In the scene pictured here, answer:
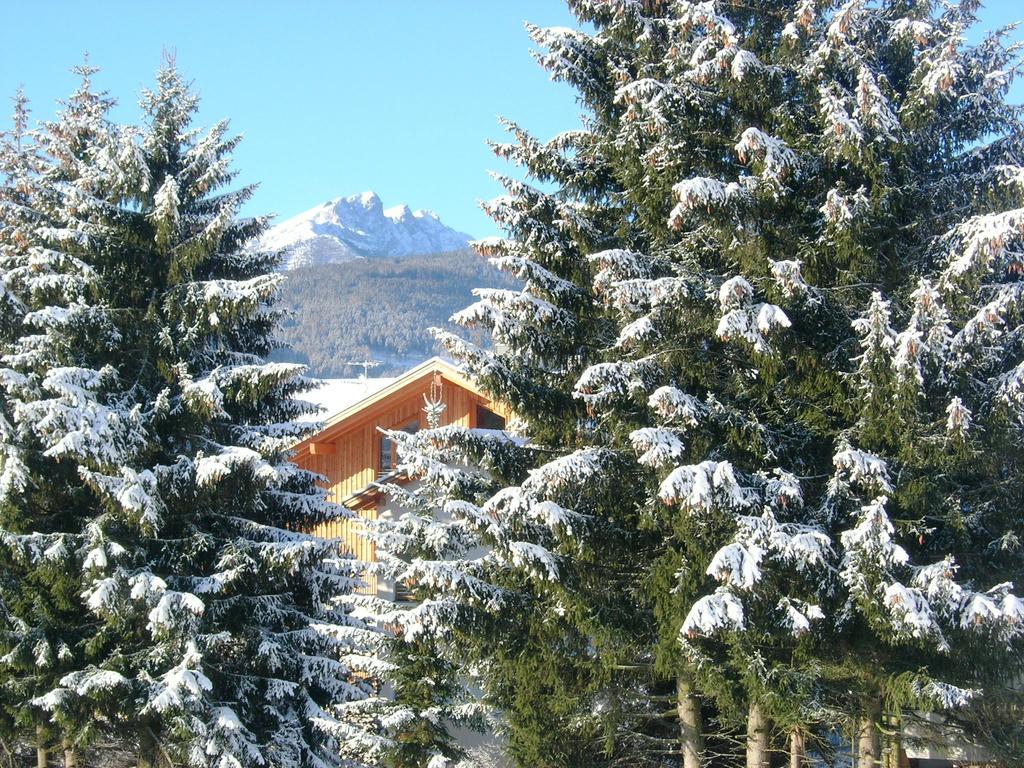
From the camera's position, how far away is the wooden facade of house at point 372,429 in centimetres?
2198

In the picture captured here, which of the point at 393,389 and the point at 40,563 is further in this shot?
the point at 393,389

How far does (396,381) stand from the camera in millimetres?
22438

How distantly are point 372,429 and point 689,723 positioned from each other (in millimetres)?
12242

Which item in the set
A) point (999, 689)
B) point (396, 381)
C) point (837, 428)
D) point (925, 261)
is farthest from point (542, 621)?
point (396, 381)

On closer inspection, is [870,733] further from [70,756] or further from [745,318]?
[70,756]

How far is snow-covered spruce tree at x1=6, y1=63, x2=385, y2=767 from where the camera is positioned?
44.1 ft

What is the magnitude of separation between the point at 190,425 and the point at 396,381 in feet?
26.2

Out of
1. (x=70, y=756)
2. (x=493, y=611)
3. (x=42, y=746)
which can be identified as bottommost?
(x=70, y=756)

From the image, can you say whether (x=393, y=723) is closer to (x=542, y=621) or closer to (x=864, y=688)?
(x=542, y=621)

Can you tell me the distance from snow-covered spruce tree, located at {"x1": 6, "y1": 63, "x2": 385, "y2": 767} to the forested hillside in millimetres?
73625

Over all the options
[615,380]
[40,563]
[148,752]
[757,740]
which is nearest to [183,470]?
[40,563]

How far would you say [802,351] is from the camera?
39.0 feet

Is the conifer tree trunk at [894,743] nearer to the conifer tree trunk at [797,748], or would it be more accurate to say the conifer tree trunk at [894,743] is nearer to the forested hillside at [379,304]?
the conifer tree trunk at [797,748]

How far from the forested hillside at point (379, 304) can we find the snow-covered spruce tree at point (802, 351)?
3051 inches
